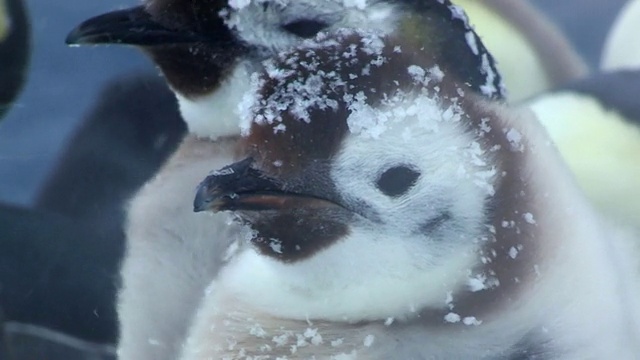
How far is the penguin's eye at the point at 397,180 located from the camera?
51 centimetres

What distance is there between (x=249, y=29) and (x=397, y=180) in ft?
0.45

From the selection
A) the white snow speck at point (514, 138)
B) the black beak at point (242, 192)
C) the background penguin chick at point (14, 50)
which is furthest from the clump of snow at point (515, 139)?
the background penguin chick at point (14, 50)

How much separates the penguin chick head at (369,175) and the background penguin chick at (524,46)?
0.14m

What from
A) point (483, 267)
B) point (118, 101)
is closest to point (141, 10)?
point (118, 101)

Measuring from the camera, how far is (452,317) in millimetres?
545

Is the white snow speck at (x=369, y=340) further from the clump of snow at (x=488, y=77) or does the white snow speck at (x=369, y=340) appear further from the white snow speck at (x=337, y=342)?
the clump of snow at (x=488, y=77)

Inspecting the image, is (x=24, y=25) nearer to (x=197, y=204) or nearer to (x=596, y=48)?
(x=197, y=204)

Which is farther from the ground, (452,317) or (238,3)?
(238,3)

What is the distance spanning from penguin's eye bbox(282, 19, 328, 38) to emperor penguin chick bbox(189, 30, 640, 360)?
6 centimetres

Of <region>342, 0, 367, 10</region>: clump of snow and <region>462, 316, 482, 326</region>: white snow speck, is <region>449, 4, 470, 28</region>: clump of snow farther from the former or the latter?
<region>462, 316, 482, 326</region>: white snow speck

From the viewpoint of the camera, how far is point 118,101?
0.64 metres

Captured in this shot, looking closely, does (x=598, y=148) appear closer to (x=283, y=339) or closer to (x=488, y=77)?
(x=488, y=77)

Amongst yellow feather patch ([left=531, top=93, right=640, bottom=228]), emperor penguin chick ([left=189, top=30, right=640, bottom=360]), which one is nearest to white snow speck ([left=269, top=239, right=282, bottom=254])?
emperor penguin chick ([left=189, top=30, right=640, bottom=360])

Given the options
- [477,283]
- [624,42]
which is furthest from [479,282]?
[624,42]
